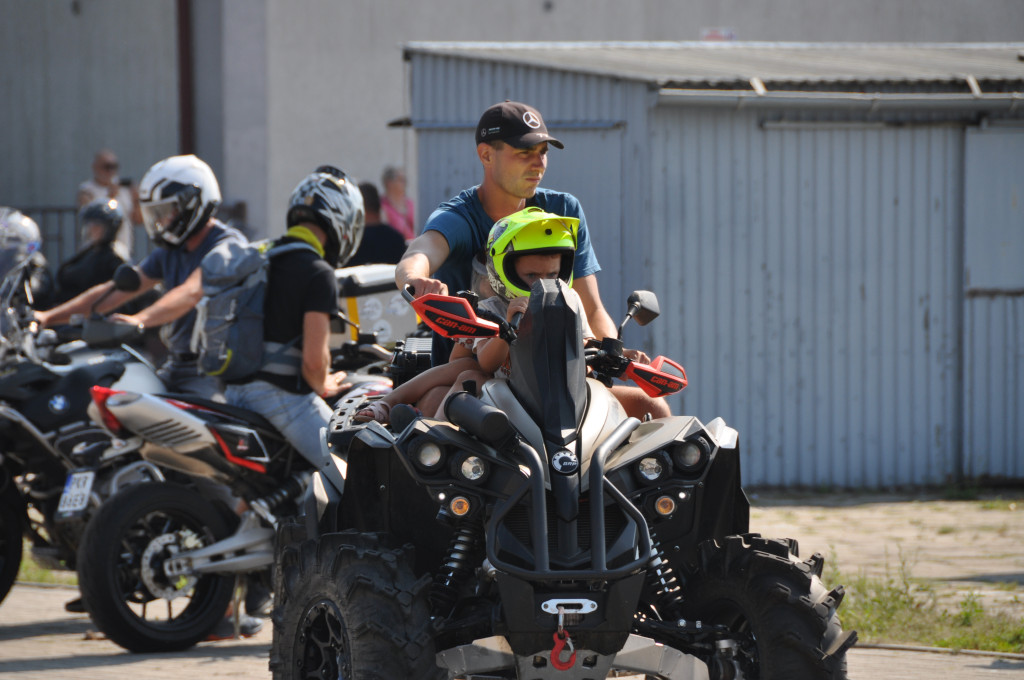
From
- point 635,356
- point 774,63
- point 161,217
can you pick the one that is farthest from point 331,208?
point 774,63

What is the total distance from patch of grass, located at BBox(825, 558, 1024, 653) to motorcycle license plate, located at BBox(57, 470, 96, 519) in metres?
3.55

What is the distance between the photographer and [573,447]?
4461mm

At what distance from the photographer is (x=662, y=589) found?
4.68 metres

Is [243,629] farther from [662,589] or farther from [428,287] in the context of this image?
[662,589]

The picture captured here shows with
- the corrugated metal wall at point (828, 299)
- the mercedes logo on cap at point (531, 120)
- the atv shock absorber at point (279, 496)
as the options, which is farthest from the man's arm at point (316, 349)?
the corrugated metal wall at point (828, 299)

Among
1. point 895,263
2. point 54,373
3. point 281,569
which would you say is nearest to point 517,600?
point 281,569

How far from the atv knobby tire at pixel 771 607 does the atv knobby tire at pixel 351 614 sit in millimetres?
884

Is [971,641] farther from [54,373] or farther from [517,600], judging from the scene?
[54,373]

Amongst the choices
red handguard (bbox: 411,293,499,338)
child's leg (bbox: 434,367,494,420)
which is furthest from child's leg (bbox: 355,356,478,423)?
A: red handguard (bbox: 411,293,499,338)

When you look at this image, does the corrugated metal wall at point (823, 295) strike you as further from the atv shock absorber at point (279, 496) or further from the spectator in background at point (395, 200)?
the atv shock absorber at point (279, 496)

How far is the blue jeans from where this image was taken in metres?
7.15

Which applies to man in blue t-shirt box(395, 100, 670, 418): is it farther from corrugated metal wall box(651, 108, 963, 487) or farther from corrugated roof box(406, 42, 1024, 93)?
corrugated metal wall box(651, 108, 963, 487)

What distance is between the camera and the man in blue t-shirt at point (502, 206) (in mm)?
5766

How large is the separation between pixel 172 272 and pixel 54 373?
773mm
